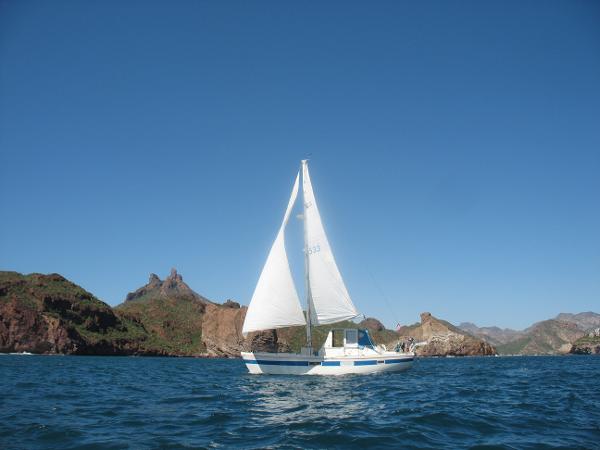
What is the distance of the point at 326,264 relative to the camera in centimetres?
3328

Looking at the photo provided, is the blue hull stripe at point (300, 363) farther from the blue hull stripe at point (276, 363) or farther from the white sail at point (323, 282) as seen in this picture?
the white sail at point (323, 282)

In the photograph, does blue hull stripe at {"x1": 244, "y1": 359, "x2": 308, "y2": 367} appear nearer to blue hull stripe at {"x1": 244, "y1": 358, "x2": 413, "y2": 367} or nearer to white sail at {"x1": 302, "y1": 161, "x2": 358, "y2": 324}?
blue hull stripe at {"x1": 244, "y1": 358, "x2": 413, "y2": 367}

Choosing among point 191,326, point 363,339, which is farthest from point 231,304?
point 363,339

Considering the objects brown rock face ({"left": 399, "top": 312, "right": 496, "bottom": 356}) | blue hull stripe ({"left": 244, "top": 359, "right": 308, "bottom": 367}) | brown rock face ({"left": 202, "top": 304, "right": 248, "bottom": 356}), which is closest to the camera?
blue hull stripe ({"left": 244, "top": 359, "right": 308, "bottom": 367})

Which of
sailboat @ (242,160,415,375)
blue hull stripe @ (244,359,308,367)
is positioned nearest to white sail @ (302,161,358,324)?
sailboat @ (242,160,415,375)

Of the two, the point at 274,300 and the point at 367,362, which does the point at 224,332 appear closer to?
the point at 367,362

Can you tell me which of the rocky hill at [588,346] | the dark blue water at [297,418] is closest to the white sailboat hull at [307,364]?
the dark blue water at [297,418]

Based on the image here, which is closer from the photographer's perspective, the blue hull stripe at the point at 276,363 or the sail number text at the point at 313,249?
the blue hull stripe at the point at 276,363

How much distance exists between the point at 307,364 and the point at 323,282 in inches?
233

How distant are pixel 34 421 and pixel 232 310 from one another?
4808 inches

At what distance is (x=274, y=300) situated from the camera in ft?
102

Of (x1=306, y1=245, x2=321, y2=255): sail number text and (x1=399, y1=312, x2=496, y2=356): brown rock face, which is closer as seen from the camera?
(x1=306, y1=245, x2=321, y2=255): sail number text

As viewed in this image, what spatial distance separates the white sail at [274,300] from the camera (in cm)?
3098

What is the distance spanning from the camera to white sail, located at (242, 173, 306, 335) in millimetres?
30984
